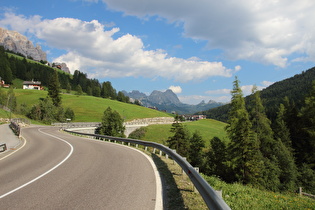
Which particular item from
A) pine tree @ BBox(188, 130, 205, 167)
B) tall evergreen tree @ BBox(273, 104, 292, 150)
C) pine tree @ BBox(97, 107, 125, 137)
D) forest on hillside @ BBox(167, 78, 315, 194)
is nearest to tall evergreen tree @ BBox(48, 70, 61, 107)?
pine tree @ BBox(97, 107, 125, 137)

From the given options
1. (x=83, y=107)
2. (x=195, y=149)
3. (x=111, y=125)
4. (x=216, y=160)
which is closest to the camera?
(x=216, y=160)

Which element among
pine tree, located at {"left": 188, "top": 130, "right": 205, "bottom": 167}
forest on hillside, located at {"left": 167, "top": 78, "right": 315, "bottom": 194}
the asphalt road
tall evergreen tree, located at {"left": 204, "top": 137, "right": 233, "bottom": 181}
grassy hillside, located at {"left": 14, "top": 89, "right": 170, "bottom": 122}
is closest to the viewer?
the asphalt road

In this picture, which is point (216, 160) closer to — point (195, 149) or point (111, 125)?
point (195, 149)

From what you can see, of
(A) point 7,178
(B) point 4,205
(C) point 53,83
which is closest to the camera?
(B) point 4,205

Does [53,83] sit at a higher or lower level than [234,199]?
higher

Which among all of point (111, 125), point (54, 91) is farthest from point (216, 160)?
point (54, 91)

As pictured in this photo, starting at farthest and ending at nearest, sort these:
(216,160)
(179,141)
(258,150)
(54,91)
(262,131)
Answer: (54,91) → (179,141) → (262,131) → (216,160) → (258,150)

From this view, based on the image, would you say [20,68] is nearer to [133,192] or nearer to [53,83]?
[53,83]

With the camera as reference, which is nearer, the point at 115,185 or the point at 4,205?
the point at 4,205

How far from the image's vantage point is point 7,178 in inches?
329

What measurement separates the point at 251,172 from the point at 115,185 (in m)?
26.9

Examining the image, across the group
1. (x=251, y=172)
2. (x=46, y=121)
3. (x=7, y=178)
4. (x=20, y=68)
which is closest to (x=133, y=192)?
(x=7, y=178)

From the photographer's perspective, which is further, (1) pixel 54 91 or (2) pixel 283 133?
(1) pixel 54 91

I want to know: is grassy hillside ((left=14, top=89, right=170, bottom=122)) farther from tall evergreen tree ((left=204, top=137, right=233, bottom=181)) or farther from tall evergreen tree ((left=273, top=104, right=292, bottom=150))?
tall evergreen tree ((left=273, top=104, right=292, bottom=150))
